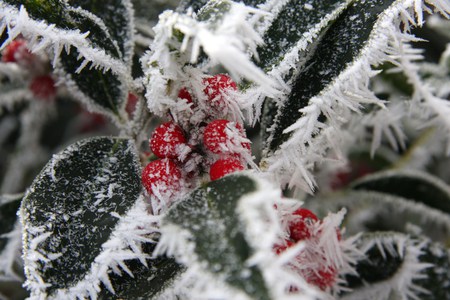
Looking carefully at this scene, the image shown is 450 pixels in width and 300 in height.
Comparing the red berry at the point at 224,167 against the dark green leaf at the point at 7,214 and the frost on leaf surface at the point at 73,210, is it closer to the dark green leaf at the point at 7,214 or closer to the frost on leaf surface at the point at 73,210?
the frost on leaf surface at the point at 73,210

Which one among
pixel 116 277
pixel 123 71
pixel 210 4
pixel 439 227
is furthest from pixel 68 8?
pixel 439 227

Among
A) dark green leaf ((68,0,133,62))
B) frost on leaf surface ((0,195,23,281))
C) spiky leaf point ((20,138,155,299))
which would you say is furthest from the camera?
frost on leaf surface ((0,195,23,281))

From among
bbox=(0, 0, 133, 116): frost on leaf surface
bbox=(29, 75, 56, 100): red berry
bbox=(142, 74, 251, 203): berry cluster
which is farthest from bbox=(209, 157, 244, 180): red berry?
bbox=(29, 75, 56, 100): red berry

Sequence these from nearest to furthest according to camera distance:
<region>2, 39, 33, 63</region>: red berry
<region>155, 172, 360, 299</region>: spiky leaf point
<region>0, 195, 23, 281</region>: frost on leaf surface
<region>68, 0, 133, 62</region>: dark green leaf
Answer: <region>155, 172, 360, 299</region>: spiky leaf point, <region>68, 0, 133, 62</region>: dark green leaf, <region>0, 195, 23, 281</region>: frost on leaf surface, <region>2, 39, 33, 63</region>: red berry

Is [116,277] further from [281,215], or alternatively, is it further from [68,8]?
[68,8]

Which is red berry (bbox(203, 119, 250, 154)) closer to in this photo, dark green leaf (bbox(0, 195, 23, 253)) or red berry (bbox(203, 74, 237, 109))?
red berry (bbox(203, 74, 237, 109))

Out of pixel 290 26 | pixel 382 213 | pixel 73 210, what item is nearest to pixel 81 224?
pixel 73 210

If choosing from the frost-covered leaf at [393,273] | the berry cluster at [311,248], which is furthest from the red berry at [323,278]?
the frost-covered leaf at [393,273]
